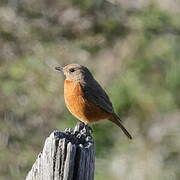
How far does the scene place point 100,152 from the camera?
1083 centimetres

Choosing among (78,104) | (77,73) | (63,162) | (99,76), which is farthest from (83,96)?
(99,76)

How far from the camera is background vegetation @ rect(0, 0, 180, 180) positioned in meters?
10.4

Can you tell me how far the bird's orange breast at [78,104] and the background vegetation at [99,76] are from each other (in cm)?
338

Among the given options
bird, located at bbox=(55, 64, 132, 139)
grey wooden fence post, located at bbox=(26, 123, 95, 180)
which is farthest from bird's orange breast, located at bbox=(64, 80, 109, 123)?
grey wooden fence post, located at bbox=(26, 123, 95, 180)

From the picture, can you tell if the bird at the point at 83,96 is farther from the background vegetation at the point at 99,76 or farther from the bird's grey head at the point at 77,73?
the background vegetation at the point at 99,76

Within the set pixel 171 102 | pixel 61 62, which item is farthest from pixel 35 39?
pixel 171 102

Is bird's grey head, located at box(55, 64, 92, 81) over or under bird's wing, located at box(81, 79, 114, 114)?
over

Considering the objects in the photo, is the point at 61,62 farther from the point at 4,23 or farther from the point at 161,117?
the point at 161,117

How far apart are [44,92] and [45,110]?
512 mm

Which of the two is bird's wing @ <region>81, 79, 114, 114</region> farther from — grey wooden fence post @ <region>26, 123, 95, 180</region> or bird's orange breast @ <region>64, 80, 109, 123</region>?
grey wooden fence post @ <region>26, 123, 95, 180</region>

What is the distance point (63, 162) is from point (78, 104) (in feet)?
11.3

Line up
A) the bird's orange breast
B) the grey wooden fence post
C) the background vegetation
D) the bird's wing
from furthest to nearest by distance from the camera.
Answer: the background vegetation
the bird's wing
the bird's orange breast
the grey wooden fence post

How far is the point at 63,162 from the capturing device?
316 cm

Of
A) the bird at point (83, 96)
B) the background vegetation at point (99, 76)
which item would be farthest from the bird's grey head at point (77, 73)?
the background vegetation at point (99, 76)
